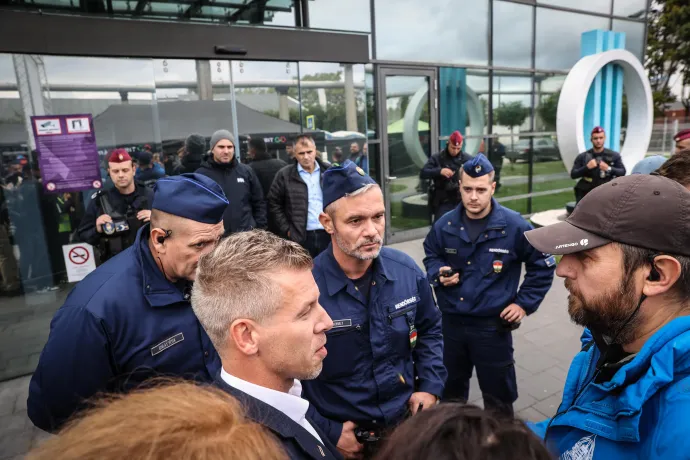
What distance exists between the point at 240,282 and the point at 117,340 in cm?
79

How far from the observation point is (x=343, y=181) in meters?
2.36

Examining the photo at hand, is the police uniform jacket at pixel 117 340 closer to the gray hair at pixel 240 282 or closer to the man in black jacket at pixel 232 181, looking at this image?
the gray hair at pixel 240 282

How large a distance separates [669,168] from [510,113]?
8.73m

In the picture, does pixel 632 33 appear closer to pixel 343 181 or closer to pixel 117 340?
pixel 343 181

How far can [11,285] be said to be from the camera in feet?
15.8

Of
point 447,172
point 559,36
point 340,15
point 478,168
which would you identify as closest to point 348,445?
point 478,168

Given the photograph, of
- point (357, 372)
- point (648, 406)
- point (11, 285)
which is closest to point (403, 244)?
point (11, 285)

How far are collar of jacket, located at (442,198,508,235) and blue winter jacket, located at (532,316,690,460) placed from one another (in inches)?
73.5

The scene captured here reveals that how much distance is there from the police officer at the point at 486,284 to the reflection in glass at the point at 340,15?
216 inches

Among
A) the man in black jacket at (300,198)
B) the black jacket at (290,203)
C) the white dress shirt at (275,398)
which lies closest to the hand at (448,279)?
the white dress shirt at (275,398)

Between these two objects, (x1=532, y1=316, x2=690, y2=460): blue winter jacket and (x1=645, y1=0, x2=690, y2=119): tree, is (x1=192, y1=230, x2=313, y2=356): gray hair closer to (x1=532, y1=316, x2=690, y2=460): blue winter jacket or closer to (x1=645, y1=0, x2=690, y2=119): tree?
(x1=532, y1=316, x2=690, y2=460): blue winter jacket

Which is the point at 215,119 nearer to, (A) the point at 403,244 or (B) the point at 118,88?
(B) the point at 118,88

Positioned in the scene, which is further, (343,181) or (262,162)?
(262,162)

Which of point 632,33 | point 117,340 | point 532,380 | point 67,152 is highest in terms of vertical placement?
point 632,33
